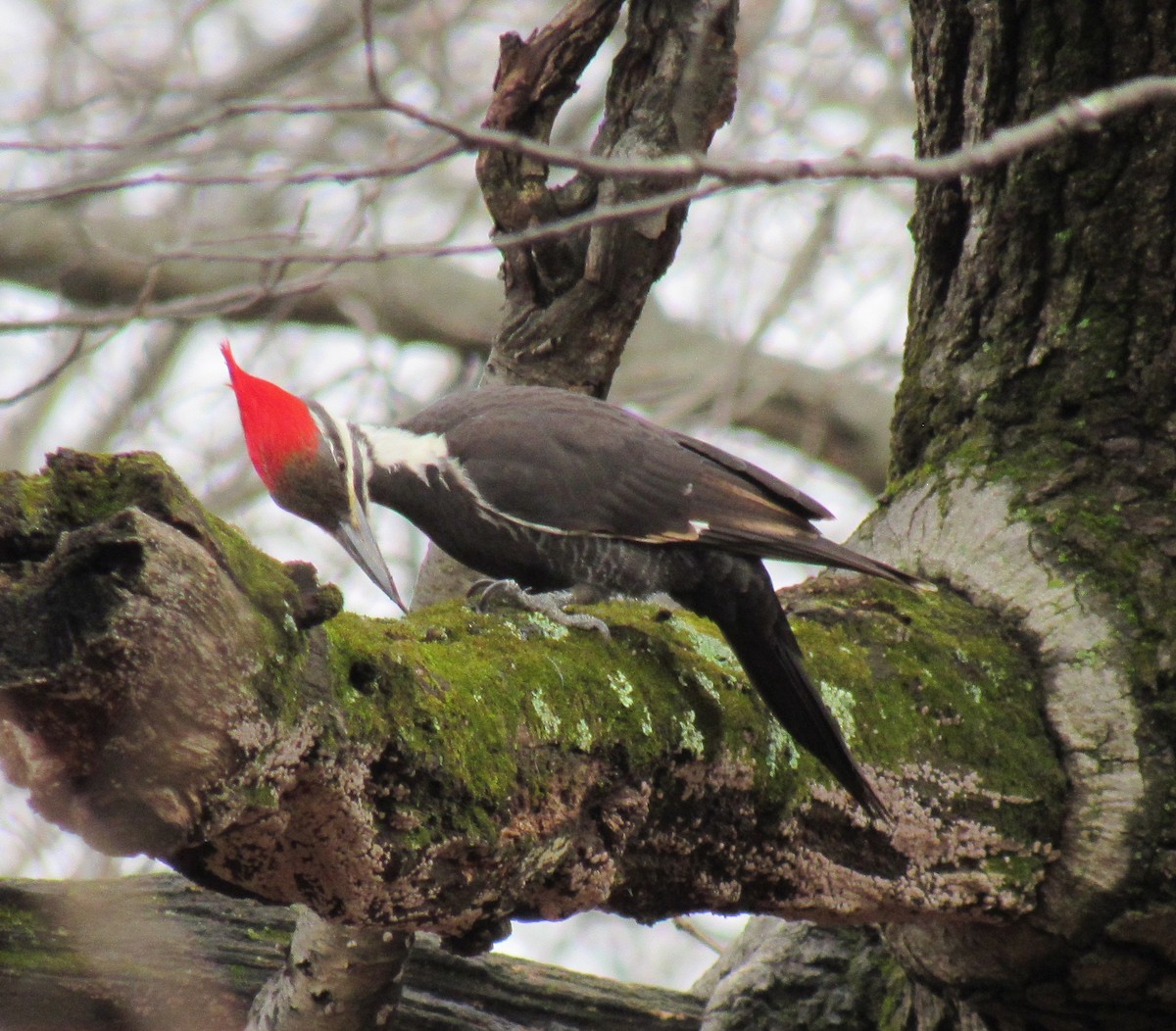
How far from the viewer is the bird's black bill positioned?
3.06 m

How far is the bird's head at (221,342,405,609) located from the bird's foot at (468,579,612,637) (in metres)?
0.24

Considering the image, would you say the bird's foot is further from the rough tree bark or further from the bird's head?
the bird's head

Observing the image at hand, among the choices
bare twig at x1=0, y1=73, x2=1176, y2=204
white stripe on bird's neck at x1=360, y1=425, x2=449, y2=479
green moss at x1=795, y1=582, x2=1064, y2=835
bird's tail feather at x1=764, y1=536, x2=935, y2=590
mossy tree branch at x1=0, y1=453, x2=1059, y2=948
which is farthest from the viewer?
white stripe on bird's neck at x1=360, y1=425, x2=449, y2=479

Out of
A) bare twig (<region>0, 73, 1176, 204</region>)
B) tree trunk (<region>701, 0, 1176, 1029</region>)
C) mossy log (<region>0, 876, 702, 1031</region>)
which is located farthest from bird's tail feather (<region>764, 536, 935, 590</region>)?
bare twig (<region>0, 73, 1176, 204</region>)

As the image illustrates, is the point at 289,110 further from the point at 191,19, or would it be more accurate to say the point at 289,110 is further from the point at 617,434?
the point at 191,19

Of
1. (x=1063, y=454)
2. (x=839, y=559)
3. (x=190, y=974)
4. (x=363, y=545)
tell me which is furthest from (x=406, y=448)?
(x=1063, y=454)

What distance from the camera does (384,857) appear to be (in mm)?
1793

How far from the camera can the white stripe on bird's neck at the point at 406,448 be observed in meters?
3.30

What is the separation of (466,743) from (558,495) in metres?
1.25

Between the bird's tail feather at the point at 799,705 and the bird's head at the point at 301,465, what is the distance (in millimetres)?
924

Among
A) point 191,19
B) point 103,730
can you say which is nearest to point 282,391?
point 103,730

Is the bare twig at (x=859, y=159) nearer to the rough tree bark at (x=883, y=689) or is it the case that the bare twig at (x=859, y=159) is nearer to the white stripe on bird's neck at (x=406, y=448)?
the rough tree bark at (x=883, y=689)

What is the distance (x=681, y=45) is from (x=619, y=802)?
2039 millimetres

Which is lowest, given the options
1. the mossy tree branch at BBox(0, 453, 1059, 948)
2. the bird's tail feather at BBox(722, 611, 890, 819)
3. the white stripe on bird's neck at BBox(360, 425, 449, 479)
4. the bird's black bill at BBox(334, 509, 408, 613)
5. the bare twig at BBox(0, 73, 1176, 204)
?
the mossy tree branch at BBox(0, 453, 1059, 948)
